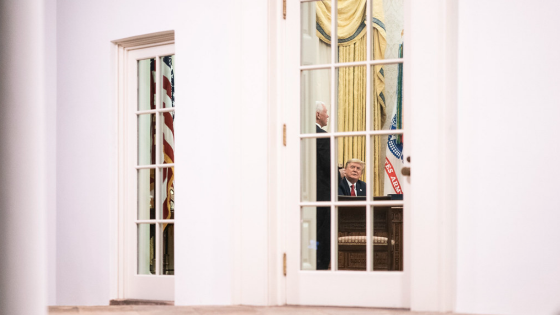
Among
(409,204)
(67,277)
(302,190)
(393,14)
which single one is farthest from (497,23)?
(67,277)

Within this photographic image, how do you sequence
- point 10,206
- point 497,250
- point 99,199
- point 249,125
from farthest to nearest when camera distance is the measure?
point 99,199
point 249,125
point 497,250
point 10,206

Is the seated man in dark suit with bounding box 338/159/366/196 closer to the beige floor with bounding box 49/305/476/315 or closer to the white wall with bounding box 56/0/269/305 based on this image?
the white wall with bounding box 56/0/269/305

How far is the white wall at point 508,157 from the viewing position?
2.86 metres

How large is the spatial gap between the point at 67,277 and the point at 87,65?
5.35 feet

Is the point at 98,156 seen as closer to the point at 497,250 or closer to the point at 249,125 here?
the point at 249,125

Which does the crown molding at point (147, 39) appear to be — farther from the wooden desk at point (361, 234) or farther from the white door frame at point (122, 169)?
the wooden desk at point (361, 234)

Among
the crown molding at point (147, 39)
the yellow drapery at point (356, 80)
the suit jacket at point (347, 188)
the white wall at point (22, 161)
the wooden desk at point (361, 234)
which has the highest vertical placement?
the crown molding at point (147, 39)

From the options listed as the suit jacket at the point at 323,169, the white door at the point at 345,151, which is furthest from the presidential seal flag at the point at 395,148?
the suit jacket at the point at 323,169

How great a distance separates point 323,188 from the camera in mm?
3555

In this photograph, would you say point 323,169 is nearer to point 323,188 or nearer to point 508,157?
point 323,188

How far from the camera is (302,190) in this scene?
3596mm

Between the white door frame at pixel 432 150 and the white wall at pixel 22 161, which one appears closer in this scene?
the white wall at pixel 22 161

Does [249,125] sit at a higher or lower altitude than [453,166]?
higher

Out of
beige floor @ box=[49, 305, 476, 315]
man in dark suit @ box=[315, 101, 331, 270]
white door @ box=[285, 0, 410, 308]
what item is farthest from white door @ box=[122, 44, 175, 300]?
man in dark suit @ box=[315, 101, 331, 270]
